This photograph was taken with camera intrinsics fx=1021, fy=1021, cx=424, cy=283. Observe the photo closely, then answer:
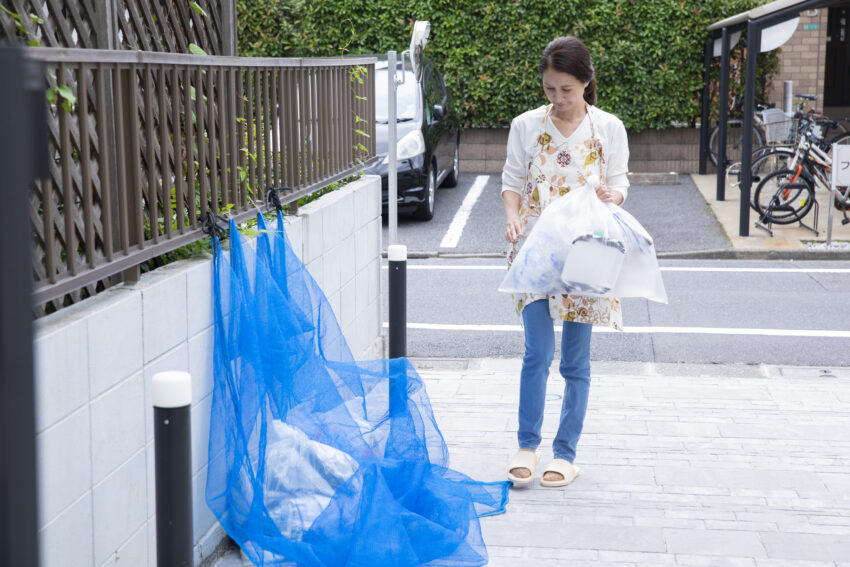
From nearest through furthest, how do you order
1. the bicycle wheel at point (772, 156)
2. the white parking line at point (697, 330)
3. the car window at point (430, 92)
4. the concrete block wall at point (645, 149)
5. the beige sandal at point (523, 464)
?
the beige sandal at point (523, 464), the white parking line at point (697, 330), the bicycle wheel at point (772, 156), the car window at point (430, 92), the concrete block wall at point (645, 149)

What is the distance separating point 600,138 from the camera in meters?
4.05

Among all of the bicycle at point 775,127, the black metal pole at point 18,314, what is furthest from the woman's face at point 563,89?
the bicycle at point 775,127

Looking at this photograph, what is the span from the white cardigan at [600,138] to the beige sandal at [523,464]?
1.13 metres

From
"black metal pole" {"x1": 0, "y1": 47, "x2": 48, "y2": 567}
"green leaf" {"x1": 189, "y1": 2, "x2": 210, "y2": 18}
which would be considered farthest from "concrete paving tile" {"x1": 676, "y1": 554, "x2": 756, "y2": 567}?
"green leaf" {"x1": 189, "y1": 2, "x2": 210, "y2": 18}

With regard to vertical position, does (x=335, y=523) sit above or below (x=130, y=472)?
below

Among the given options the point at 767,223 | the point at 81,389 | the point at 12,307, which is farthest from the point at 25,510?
the point at 767,223

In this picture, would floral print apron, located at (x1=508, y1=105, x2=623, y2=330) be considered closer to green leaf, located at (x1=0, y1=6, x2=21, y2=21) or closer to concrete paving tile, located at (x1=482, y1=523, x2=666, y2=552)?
concrete paving tile, located at (x1=482, y1=523, x2=666, y2=552)

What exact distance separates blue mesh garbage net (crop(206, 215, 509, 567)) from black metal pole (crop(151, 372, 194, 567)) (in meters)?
0.94

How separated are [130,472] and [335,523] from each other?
0.70 metres

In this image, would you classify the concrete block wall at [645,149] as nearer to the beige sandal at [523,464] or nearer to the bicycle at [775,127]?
the bicycle at [775,127]

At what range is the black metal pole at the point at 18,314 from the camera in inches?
45.9

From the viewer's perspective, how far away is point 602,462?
4441 millimetres

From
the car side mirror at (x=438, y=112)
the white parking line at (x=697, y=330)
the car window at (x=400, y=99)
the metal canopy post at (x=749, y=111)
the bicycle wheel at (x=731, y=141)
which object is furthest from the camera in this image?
the bicycle wheel at (x=731, y=141)

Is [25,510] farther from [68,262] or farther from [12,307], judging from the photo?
[68,262]
